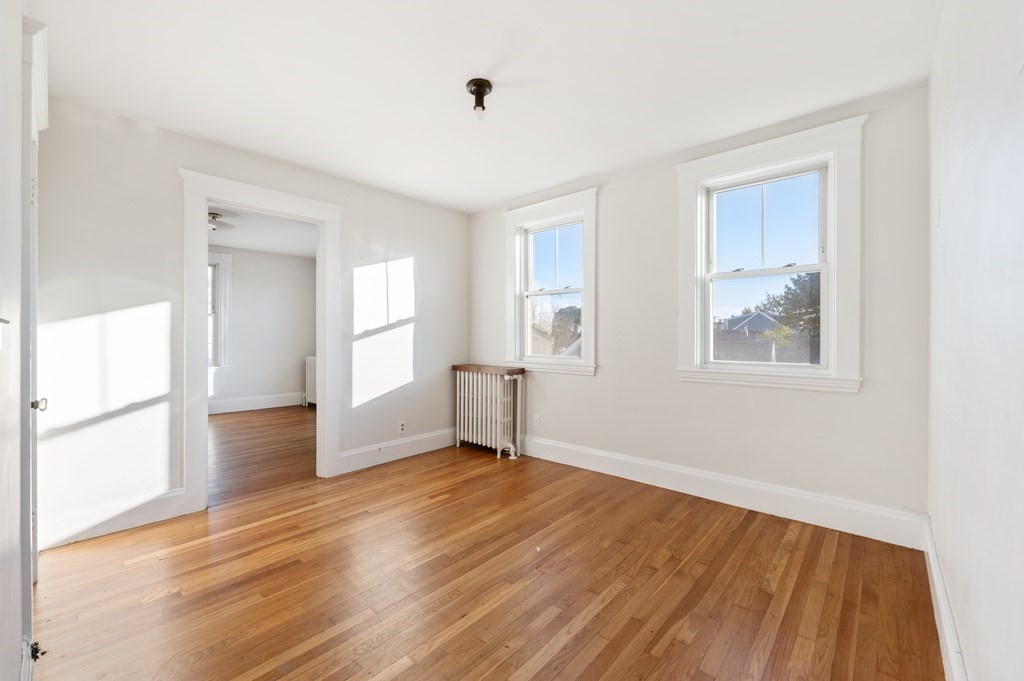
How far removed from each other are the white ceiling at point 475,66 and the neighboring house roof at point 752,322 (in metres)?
1.30

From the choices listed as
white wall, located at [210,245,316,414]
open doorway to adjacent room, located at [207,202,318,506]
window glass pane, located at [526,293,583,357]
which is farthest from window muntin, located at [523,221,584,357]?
white wall, located at [210,245,316,414]

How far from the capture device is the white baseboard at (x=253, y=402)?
6835mm

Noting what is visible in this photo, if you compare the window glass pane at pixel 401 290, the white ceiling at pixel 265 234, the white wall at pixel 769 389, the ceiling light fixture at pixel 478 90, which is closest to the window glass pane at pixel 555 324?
the white wall at pixel 769 389

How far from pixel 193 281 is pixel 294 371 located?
5.09 meters

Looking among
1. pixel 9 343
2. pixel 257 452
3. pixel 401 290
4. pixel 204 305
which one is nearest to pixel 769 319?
pixel 401 290

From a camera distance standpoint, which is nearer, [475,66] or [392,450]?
[475,66]

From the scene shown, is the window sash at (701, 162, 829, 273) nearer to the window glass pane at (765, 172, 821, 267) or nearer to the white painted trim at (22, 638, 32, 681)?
the window glass pane at (765, 172, 821, 267)

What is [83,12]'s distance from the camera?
1.91m

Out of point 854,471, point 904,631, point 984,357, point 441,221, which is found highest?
point 441,221

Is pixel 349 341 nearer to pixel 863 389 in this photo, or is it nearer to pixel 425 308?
pixel 425 308

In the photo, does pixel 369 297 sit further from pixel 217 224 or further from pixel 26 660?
pixel 26 660

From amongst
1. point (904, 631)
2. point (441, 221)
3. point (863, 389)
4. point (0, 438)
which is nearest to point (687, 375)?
point (863, 389)

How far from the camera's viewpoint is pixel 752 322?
313 centimetres

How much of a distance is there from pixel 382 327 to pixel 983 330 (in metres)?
3.99
